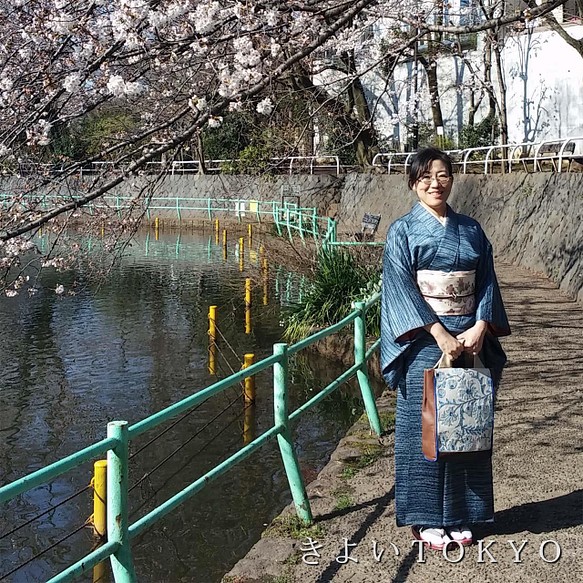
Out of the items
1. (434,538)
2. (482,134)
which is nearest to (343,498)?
(434,538)

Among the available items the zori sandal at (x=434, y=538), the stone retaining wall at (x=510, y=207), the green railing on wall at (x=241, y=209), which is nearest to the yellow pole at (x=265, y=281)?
the stone retaining wall at (x=510, y=207)

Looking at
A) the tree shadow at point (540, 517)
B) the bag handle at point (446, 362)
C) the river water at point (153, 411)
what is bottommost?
the river water at point (153, 411)

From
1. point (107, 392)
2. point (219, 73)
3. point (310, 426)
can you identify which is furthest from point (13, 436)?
point (219, 73)

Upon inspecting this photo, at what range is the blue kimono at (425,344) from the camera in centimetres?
364

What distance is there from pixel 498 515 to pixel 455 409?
3.00 ft

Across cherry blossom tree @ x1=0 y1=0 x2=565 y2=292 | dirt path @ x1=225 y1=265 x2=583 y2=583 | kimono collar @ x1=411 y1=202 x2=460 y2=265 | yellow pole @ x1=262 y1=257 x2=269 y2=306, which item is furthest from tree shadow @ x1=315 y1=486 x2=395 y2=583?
yellow pole @ x1=262 y1=257 x2=269 y2=306

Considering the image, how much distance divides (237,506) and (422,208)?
3.28 meters

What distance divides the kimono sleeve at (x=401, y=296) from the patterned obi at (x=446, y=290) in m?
0.04

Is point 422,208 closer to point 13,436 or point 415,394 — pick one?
point 415,394

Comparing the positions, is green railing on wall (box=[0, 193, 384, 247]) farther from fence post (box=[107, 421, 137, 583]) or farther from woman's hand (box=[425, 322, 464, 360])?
fence post (box=[107, 421, 137, 583])

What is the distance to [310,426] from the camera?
7.95 m

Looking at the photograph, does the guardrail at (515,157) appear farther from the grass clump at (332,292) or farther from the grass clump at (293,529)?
the grass clump at (293,529)

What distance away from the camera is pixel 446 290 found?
144 inches

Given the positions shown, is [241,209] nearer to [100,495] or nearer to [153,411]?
[153,411]
